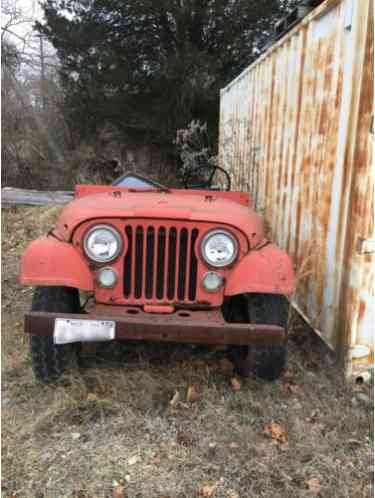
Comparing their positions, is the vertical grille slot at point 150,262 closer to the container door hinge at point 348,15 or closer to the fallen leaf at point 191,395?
the fallen leaf at point 191,395

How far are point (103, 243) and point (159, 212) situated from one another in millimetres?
372

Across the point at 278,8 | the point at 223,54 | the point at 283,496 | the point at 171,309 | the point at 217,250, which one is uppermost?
the point at 278,8

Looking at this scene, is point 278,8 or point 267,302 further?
point 278,8

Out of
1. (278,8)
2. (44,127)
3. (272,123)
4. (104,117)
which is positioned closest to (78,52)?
(104,117)

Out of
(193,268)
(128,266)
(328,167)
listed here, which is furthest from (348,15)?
(128,266)

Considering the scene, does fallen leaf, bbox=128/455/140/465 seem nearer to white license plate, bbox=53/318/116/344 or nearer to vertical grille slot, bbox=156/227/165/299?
white license plate, bbox=53/318/116/344

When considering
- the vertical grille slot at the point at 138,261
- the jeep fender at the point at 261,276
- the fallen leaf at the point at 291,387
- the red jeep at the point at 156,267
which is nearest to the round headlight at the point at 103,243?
the red jeep at the point at 156,267

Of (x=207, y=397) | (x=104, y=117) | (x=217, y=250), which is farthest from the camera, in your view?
(x=104, y=117)

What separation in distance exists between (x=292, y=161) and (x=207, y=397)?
2281mm

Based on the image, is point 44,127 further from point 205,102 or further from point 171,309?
→ point 171,309

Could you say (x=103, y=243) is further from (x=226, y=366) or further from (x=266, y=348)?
(x=226, y=366)

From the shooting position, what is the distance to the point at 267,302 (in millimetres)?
2840

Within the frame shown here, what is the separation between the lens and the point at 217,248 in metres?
2.71

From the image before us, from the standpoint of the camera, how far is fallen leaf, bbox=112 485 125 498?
6.98 feet
